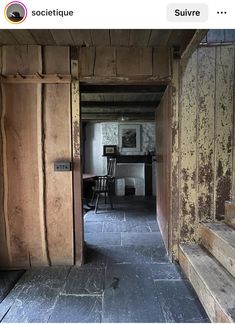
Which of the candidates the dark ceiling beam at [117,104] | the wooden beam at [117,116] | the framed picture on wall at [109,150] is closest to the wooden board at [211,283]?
the dark ceiling beam at [117,104]

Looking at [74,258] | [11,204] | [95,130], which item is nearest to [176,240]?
[74,258]

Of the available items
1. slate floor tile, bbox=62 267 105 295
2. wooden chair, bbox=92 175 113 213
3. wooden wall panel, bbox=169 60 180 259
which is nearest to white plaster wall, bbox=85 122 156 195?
wooden chair, bbox=92 175 113 213

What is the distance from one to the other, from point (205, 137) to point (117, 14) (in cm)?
153

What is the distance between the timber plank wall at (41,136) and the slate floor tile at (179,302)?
1035 mm

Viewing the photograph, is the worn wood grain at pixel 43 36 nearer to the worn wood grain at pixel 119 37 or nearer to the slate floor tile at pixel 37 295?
the worn wood grain at pixel 119 37

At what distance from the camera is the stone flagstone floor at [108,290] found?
1741mm


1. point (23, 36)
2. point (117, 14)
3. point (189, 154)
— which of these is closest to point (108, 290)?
point (189, 154)

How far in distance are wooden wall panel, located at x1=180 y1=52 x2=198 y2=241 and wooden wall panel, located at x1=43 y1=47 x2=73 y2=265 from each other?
112 cm

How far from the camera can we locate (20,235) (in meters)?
2.48

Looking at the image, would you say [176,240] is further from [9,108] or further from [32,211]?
[9,108]

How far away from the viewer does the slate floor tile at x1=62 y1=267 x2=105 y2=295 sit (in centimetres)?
204

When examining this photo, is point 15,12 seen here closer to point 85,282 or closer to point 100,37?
point 100,37

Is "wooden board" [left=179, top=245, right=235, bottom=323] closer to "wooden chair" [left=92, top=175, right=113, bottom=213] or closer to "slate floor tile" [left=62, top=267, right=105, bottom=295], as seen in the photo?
"slate floor tile" [left=62, top=267, right=105, bottom=295]

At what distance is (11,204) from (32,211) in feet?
0.72
